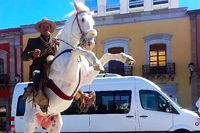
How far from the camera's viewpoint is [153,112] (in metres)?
12.9

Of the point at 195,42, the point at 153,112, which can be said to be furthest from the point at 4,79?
the point at 153,112

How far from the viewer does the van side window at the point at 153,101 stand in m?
13.0

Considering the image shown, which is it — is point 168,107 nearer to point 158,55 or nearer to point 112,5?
point 158,55

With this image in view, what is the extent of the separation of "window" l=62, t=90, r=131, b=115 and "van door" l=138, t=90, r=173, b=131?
43 centimetres

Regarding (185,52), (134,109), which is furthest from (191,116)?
(185,52)

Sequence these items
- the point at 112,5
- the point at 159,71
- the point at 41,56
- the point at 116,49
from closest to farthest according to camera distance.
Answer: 1. the point at 41,56
2. the point at 159,71
3. the point at 116,49
4. the point at 112,5

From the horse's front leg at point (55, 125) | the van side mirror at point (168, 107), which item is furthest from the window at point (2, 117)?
the horse's front leg at point (55, 125)

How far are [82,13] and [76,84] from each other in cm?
69

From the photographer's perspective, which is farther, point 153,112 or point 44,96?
point 153,112

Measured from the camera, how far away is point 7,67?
87.4 feet

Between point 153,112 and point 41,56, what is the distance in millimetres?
8483

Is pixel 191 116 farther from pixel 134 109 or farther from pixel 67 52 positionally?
pixel 67 52

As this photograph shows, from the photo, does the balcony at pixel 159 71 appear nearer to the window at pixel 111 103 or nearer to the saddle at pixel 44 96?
the window at pixel 111 103

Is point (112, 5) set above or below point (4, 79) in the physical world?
above
